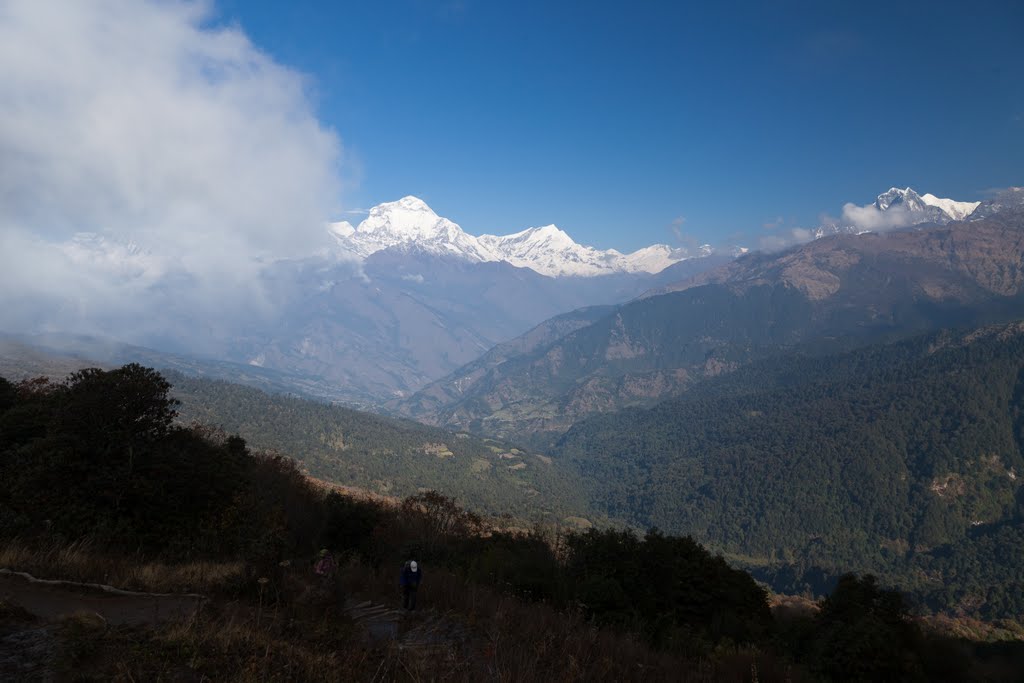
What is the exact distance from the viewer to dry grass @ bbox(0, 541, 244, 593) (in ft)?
30.9

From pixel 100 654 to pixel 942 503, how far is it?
10123 inches

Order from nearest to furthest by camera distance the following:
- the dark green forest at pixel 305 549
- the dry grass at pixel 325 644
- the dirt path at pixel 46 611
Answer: the dirt path at pixel 46 611
the dry grass at pixel 325 644
the dark green forest at pixel 305 549

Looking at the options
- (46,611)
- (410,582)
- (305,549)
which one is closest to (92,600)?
(46,611)

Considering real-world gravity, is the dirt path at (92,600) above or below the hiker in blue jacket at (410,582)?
above

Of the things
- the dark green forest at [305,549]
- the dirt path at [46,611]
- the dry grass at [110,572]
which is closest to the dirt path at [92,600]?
the dirt path at [46,611]

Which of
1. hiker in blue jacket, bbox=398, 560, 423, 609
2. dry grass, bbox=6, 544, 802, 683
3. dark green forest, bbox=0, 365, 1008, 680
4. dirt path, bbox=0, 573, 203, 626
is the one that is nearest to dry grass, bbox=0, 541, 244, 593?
dry grass, bbox=6, 544, 802, 683

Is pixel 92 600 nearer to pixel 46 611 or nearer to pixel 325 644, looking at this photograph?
pixel 46 611

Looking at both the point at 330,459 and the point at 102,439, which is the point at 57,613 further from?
the point at 330,459

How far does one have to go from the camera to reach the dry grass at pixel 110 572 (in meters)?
9.41

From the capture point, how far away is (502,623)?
32.7 feet

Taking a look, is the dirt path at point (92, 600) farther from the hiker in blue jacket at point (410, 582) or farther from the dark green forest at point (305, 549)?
the hiker in blue jacket at point (410, 582)

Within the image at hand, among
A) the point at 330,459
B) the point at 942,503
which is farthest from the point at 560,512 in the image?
the point at 942,503

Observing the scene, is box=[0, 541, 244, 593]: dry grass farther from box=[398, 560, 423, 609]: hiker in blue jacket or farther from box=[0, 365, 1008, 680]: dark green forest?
box=[398, 560, 423, 609]: hiker in blue jacket

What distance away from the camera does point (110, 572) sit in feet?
32.5
